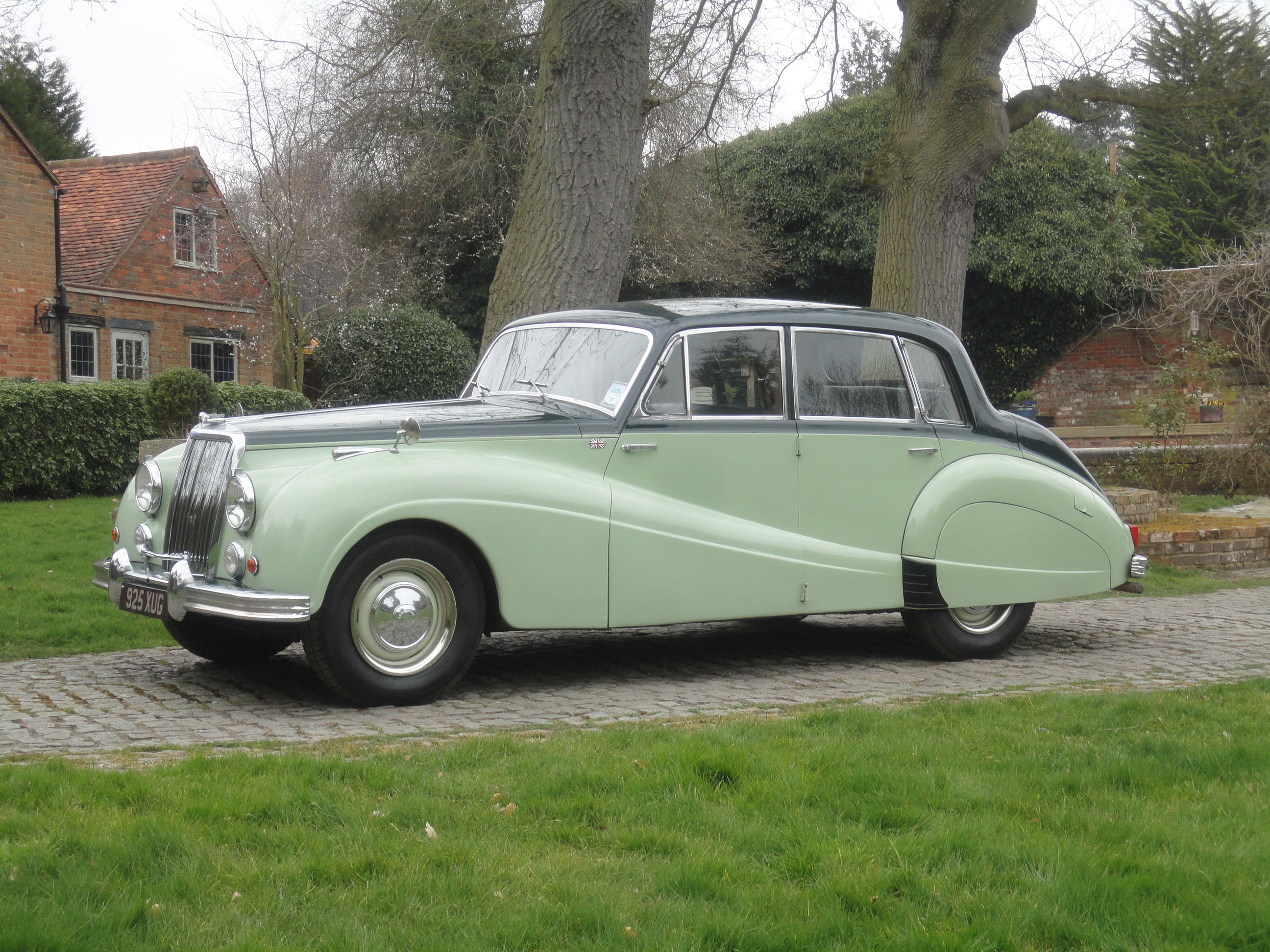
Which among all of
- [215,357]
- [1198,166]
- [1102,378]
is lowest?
[1102,378]

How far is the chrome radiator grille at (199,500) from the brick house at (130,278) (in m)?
20.0

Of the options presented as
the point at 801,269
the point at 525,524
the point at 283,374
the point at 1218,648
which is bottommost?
the point at 1218,648

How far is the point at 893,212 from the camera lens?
10984mm

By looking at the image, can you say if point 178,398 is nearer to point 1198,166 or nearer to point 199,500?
point 199,500

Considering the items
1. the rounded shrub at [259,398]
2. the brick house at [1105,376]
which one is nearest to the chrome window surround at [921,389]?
the rounded shrub at [259,398]

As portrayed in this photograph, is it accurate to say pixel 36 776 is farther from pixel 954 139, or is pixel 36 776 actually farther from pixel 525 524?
pixel 954 139

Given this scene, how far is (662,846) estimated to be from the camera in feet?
11.5

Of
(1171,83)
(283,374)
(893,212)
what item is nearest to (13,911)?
(893,212)

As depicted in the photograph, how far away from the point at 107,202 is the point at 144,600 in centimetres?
2594

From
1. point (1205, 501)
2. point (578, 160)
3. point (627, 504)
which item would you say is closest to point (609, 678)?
point (627, 504)

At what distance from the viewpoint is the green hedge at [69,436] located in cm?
1528

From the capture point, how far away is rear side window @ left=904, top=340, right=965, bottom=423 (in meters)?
7.07

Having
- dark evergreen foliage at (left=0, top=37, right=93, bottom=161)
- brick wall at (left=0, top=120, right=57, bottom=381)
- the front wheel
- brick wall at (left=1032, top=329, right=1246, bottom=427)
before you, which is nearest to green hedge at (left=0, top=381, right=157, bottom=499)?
brick wall at (left=0, top=120, right=57, bottom=381)

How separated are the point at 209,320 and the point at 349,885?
1083 inches
